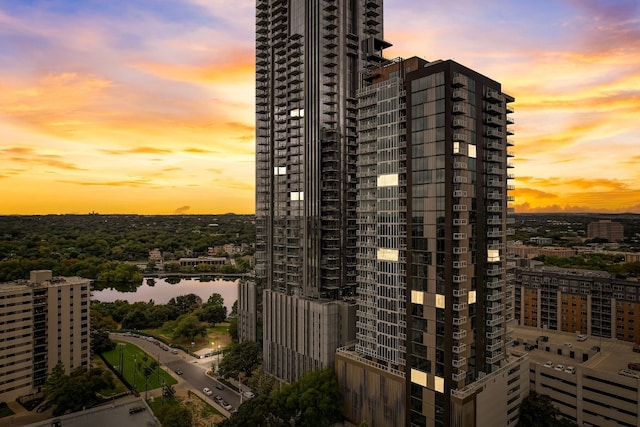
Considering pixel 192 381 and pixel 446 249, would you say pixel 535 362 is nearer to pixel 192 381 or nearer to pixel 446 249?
pixel 446 249

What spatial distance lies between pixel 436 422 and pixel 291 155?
186 feet

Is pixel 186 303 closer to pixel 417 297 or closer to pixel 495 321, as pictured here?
pixel 417 297

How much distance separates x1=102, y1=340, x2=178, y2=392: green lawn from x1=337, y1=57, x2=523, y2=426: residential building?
41.3 meters

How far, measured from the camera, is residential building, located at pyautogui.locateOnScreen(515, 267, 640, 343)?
347 feet

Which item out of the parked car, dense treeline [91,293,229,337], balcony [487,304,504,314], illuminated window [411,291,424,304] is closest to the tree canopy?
illuminated window [411,291,424,304]

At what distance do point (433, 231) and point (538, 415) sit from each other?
1276 inches

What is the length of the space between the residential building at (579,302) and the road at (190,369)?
83.4 m

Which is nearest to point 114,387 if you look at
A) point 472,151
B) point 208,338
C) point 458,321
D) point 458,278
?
point 208,338

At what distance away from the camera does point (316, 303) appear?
83500 millimetres

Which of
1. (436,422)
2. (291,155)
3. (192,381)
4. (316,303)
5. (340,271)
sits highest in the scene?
(291,155)

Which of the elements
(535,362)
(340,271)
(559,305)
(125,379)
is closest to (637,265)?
(559,305)

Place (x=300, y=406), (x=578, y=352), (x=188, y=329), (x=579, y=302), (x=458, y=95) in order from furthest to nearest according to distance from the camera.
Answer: (x=188, y=329) → (x=579, y=302) → (x=578, y=352) → (x=300, y=406) → (x=458, y=95)

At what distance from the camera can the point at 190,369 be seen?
97188mm

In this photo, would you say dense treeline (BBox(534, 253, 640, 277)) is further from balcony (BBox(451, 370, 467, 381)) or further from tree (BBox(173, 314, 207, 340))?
tree (BBox(173, 314, 207, 340))
